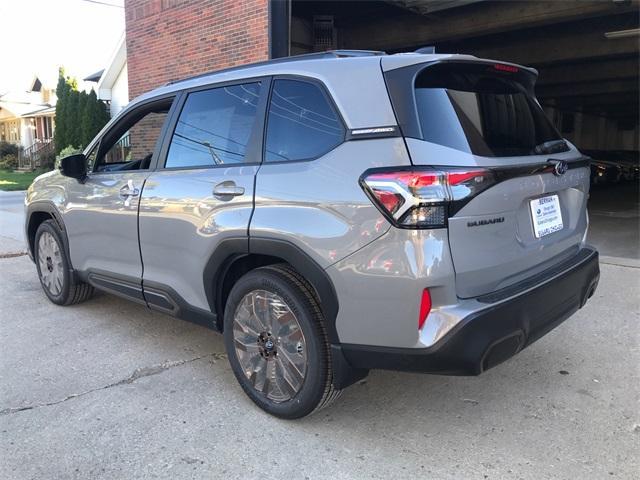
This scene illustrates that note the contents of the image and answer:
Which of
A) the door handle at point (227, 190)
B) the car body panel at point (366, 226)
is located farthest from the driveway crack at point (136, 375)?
the door handle at point (227, 190)

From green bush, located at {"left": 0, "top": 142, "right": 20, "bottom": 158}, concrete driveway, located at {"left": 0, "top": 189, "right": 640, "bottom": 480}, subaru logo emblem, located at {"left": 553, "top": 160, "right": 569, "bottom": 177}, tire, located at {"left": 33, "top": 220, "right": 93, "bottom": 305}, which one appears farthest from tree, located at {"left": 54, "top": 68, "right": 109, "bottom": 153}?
subaru logo emblem, located at {"left": 553, "top": 160, "right": 569, "bottom": 177}

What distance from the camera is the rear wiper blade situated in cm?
296

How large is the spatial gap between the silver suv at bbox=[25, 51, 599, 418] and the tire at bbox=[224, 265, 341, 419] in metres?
0.01

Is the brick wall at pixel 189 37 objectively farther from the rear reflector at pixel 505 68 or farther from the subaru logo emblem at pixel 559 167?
the subaru logo emblem at pixel 559 167

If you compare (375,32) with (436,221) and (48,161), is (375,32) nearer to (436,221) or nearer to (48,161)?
(436,221)

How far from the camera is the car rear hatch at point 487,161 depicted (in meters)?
2.43

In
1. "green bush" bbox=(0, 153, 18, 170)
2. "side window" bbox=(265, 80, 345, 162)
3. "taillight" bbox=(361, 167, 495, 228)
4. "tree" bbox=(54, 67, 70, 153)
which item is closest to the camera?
"taillight" bbox=(361, 167, 495, 228)

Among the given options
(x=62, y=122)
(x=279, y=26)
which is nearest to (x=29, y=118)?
(x=62, y=122)

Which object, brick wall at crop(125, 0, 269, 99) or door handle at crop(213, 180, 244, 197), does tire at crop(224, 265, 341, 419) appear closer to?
door handle at crop(213, 180, 244, 197)

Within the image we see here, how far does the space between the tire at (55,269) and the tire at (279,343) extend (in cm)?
230

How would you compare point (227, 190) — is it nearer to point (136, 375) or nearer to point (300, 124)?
point (300, 124)

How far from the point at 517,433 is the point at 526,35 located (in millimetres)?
12448

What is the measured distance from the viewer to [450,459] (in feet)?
8.80

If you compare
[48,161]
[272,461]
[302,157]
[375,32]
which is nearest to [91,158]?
[302,157]
